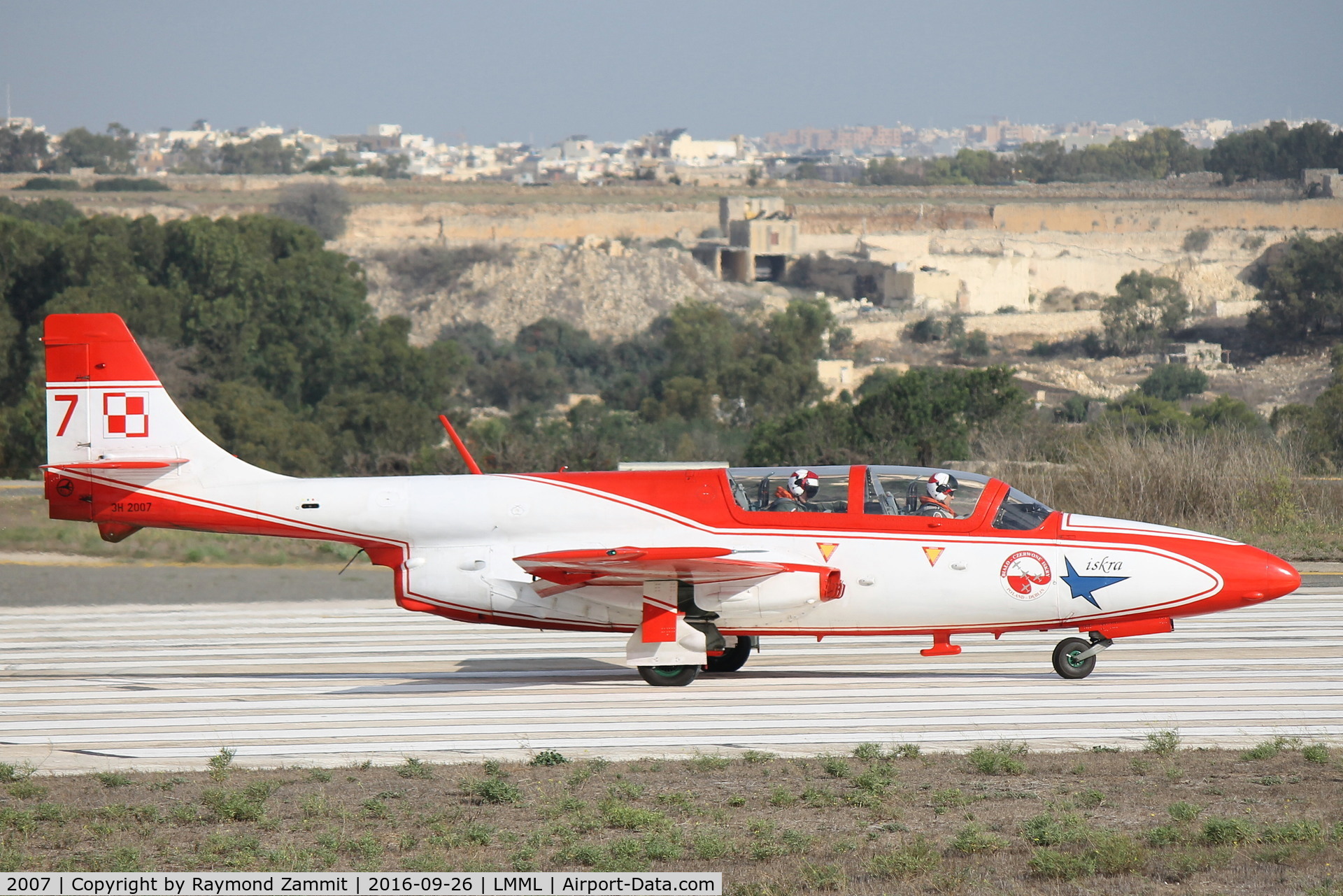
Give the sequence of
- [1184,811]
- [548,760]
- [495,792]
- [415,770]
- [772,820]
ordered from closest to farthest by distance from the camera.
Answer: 1. [1184,811]
2. [772,820]
3. [495,792]
4. [415,770]
5. [548,760]

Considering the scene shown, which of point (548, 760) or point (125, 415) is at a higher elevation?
point (125, 415)

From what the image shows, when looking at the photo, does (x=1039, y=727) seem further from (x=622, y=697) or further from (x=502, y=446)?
(x=502, y=446)

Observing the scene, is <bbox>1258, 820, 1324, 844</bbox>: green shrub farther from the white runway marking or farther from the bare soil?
the white runway marking

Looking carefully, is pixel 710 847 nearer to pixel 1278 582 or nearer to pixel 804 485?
pixel 804 485

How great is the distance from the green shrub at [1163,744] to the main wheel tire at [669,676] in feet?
13.7

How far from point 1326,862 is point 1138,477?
16010mm

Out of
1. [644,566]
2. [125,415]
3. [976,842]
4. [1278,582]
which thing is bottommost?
[976,842]

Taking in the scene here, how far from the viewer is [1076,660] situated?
12633mm

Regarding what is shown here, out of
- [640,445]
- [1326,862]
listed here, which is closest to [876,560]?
[1326,862]

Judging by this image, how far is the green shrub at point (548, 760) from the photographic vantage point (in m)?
9.98

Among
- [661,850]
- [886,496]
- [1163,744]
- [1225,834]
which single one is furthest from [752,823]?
[886,496]

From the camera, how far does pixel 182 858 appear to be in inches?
307

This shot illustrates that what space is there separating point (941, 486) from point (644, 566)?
9.16 feet

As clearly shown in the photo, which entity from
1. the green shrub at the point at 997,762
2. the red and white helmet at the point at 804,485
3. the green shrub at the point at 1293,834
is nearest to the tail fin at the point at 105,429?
the red and white helmet at the point at 804,485
